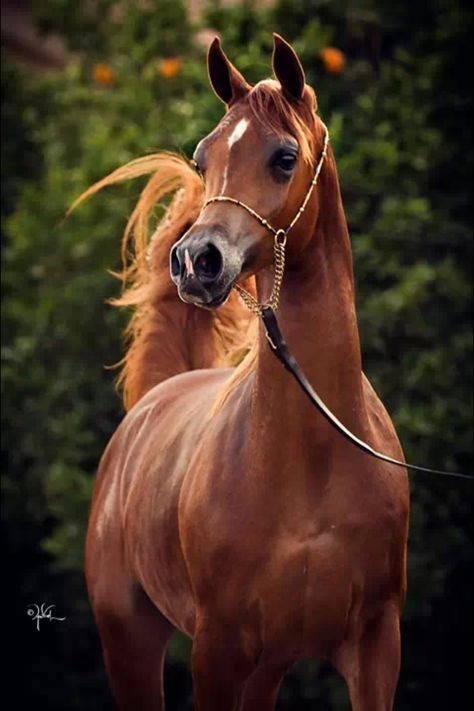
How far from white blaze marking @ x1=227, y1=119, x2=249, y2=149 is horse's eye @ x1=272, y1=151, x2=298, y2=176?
0.39 ft

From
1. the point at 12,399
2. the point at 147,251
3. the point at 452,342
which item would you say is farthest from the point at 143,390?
the point at 12,399

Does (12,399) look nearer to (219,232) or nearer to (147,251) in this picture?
(147,251)

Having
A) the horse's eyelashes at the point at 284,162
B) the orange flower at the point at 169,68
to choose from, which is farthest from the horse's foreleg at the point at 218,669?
the orange flower at the point at 169,68

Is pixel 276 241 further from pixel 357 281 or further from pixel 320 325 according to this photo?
pixel 357 281

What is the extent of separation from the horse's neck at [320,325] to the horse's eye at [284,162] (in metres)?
0.25

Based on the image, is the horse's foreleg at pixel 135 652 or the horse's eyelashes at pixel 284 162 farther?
the horse's foreleg at pixel 135 652

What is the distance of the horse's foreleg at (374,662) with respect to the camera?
5.39 m

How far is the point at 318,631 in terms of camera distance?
17.5 feet

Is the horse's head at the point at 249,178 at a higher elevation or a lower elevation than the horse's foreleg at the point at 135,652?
higher

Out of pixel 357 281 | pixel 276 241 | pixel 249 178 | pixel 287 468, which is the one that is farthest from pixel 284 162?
pixel 357 281

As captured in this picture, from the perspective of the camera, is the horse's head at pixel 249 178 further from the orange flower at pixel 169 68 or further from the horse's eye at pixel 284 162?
the orange flower at pixel 169 68

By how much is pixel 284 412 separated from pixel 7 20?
12.8 metres

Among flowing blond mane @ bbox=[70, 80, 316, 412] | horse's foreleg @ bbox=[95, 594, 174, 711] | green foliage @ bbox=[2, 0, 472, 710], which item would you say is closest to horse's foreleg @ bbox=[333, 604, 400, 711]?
horse's foreleg @ bbox=[95, 594, 174, 711]

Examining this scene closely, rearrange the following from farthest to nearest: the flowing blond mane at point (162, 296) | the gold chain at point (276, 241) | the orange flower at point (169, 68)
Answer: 1. the orange flower at point (169, 68)
2. the flowing blond mane at point (162, 296)
3. the gold chain at point (276, 241)
